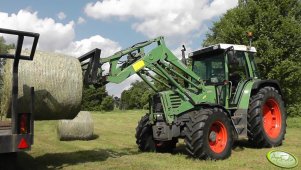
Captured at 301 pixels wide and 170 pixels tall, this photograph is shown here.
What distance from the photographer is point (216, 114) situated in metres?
8.92

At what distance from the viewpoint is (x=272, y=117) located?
1119 centimetres

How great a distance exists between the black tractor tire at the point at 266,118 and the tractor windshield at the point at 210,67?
1066 millimetres

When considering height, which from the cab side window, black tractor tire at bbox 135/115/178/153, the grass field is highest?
the cab side window

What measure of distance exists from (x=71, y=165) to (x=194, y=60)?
4473 mm

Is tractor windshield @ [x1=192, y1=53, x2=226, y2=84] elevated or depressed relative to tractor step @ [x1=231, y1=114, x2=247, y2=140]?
elevated

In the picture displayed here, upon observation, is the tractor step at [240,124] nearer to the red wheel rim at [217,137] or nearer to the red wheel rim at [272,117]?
the red wheel rim at [217,137]

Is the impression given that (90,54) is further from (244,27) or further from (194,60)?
(244,27)

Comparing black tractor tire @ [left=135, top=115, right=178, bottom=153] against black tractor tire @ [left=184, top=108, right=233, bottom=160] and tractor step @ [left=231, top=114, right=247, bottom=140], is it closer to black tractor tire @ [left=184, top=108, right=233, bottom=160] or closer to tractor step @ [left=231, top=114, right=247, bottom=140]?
black tractor tire @ [left=184, top=108, right=233, bottom=160]

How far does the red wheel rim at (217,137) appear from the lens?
8969 millimetres

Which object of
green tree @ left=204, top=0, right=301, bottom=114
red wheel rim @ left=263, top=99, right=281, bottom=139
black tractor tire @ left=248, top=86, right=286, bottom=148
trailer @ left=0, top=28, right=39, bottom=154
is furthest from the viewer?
green tree @ left=204, top=0, right=301, bottom=114

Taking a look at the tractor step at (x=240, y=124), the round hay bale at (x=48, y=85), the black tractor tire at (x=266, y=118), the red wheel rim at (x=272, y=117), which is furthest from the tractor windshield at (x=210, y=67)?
the round hay bale at (x=48, y=85)

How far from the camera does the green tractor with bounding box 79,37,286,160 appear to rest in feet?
28.2

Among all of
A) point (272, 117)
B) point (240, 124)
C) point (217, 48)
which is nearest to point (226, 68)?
point (217, 48)

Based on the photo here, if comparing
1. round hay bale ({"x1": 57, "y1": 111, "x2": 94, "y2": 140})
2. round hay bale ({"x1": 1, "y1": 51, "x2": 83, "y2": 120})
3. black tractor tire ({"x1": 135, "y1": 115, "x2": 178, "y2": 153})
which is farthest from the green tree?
round hay bale ({"x1": 1, "y1": 51, "x2": 83, "y2": 120})
